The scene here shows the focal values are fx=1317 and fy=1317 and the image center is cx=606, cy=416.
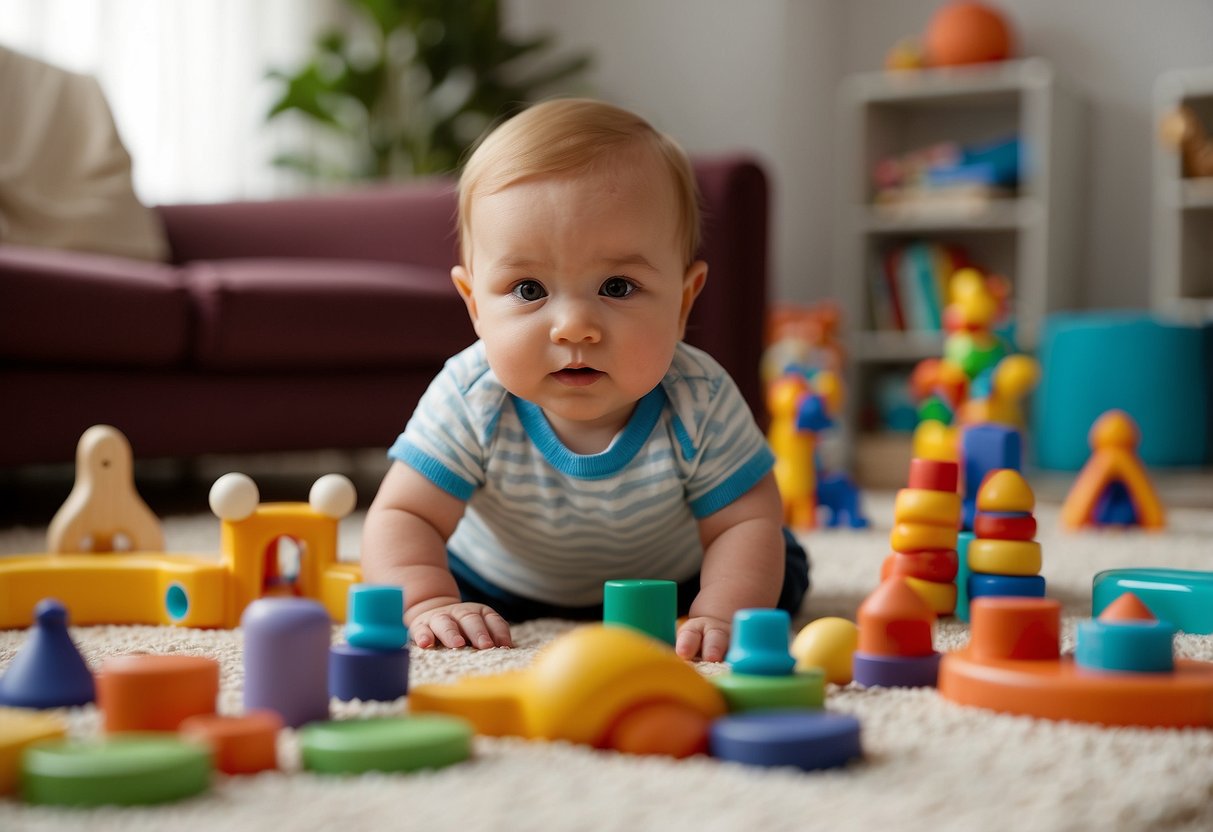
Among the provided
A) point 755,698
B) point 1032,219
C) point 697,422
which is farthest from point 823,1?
point 755,698

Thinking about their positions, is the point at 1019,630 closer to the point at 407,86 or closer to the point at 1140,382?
the point at 1140,382

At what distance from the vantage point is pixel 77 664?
0.76 m

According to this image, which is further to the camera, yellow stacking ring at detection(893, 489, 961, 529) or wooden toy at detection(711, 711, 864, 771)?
yellow stacking ring at detection(893, 489, 961, 529)

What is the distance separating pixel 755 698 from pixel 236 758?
263 mm

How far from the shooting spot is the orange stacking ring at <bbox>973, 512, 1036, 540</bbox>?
109 cm

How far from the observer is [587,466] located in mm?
1076

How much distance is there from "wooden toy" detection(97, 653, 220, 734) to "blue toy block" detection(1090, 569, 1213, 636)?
735 mm

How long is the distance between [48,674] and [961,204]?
286 cm

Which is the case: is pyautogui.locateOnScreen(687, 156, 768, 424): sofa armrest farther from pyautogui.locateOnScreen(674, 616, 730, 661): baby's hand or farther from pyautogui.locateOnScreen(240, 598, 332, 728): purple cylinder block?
pyautogui.locateOnScreen(240, 598, 332, 728): purple cylinder block

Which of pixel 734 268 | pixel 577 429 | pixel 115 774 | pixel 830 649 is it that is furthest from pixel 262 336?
pixel 115 774

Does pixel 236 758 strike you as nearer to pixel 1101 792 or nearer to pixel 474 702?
pixel 474 702

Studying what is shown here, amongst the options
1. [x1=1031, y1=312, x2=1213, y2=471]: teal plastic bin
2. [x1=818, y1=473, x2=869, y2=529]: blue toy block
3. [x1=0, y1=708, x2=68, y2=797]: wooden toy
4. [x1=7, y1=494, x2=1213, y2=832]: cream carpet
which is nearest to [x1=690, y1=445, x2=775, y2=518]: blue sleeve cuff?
[x1=7, y1=494, x2=1213, y2=832]: cream carpet

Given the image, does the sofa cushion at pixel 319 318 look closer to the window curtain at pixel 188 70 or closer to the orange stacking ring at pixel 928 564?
the window curtain at pixel 188 70

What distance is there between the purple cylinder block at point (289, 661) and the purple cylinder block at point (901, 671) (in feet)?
1.12
